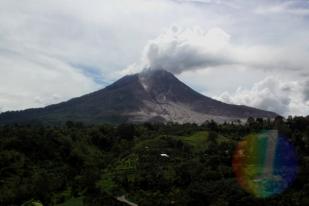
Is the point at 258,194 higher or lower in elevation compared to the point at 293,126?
lower

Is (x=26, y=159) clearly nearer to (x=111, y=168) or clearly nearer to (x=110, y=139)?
(x=111, y=168)

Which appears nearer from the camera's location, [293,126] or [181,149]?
[181,149]

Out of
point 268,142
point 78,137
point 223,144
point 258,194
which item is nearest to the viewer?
point 258,194

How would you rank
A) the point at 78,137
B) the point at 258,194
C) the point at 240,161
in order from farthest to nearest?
the point at 78,137, the point at 240,161, the point at 258,194

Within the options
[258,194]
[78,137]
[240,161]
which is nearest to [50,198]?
[258,194]

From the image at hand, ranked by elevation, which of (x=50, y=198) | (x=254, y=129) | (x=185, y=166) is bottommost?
(x=50, y=198)

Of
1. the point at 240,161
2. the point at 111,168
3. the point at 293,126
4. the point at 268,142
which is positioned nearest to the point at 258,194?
the point at 240,161

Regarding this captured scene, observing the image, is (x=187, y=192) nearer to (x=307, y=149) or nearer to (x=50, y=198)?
(x=50, y=198)
